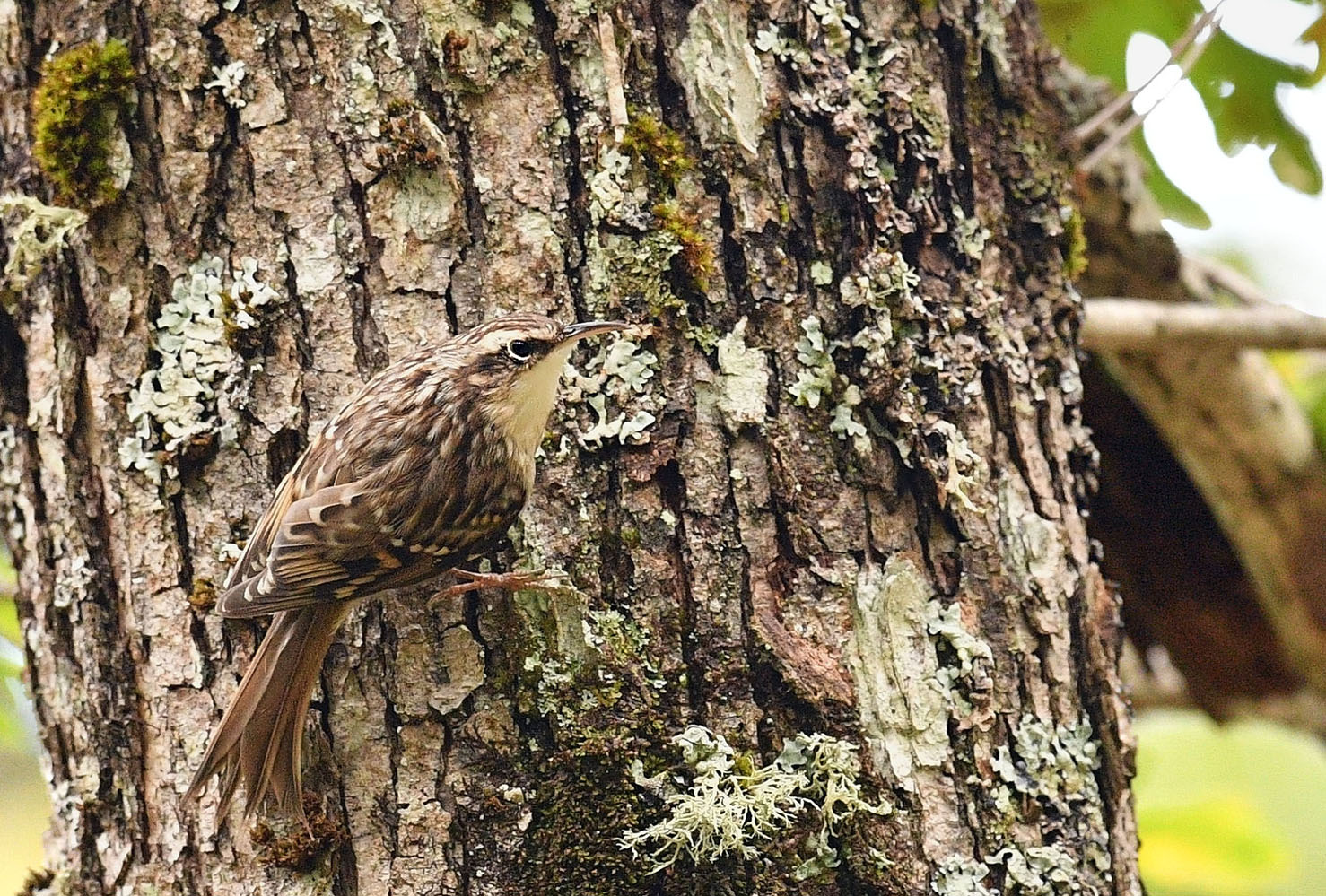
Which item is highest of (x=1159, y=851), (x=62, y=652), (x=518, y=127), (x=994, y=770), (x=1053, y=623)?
(x=518, y=127)

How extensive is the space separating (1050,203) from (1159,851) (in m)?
1.83

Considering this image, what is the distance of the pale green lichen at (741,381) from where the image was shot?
2.13 metres

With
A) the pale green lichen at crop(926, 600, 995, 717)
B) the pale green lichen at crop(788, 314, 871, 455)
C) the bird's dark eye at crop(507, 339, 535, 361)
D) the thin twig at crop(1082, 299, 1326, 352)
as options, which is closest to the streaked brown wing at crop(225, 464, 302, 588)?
the bird's dark eye at crop(507, 339, 535, 361)

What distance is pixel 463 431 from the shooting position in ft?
7.41

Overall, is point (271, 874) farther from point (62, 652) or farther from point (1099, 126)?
point (1099, 126)

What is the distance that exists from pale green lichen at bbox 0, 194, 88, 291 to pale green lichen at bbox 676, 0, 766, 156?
108cm

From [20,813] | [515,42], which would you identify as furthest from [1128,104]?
[20,813]

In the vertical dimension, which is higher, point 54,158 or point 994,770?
point 54,158

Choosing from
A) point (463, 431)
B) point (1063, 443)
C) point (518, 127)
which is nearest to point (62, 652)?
point (463, 431)

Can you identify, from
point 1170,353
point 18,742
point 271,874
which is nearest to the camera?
point 271,874

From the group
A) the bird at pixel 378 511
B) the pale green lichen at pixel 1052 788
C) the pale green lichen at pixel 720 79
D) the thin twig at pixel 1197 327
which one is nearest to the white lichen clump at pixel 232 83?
the bird at pixel 378 511

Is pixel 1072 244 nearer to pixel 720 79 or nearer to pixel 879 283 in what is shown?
pixel 879 283

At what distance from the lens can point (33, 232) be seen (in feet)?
7.29

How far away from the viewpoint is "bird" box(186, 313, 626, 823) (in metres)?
2.01
